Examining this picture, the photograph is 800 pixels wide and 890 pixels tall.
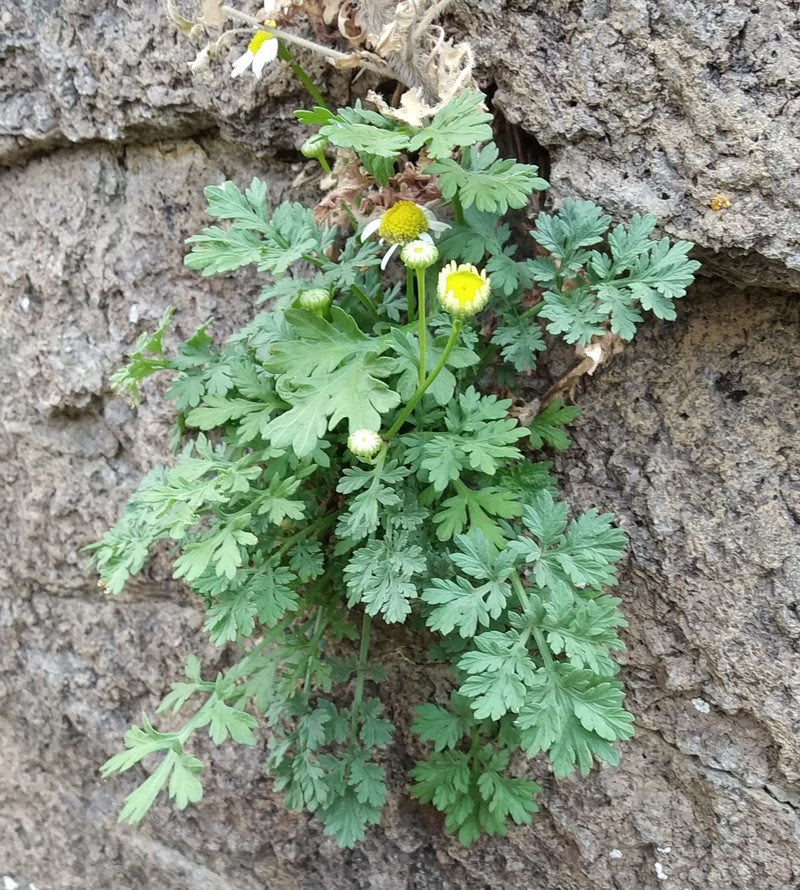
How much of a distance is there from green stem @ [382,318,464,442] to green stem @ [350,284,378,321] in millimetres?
188

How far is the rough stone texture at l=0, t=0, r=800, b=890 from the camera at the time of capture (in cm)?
122

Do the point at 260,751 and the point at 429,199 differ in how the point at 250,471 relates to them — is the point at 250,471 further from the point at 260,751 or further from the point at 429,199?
the point at 260,751

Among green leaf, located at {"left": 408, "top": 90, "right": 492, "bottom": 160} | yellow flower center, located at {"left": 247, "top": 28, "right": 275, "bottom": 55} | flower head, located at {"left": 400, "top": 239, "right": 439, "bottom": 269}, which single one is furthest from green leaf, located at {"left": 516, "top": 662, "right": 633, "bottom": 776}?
yellow flower center, located at {"left": 247, "top": 28, "right": 275, "bottom": 55}

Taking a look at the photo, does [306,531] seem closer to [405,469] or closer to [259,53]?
[405,469]

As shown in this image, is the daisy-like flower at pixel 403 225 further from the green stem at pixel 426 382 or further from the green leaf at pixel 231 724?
the green leaf at pixel 231 724

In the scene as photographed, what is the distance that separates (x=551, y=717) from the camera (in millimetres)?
1021

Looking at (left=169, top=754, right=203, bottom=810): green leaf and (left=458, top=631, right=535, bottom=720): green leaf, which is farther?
(left=169, top=754, right=203, bottom=810): green leaf

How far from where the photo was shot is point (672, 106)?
1.12m

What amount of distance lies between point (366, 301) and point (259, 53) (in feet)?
1.41

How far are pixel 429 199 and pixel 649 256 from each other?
1.07 feet

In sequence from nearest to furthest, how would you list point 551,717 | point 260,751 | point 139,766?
1. point 551,717
2. point 260,751
3. point 139,766

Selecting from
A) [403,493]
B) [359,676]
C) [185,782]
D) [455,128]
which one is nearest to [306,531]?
[403,493]

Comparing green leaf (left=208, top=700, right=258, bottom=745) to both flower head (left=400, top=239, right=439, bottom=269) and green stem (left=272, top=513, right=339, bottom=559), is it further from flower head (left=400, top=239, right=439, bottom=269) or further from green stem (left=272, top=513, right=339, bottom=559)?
flower head (left=400, top=239, right=439, bottom=269)

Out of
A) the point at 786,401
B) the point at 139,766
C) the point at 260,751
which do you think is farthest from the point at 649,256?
the point at 139,766
